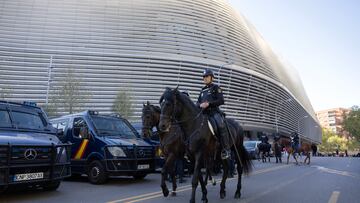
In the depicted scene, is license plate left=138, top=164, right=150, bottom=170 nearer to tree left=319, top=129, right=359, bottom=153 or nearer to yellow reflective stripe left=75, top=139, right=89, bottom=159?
yellow reflective stripe left=75, top=139, right=89, bottom=159

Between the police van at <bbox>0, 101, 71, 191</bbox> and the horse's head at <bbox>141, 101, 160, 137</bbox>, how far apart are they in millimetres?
2215

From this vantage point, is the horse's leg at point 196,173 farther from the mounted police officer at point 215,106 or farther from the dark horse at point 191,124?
the mounted police officer at point 215,106

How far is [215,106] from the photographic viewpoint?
8266 mm

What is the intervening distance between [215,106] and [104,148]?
4.52m

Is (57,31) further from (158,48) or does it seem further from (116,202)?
(116,202)

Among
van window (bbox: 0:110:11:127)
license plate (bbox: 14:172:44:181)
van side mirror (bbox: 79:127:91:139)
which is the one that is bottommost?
license plate (bbox: 14:172:44:181)

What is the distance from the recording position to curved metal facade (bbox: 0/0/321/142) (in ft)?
183

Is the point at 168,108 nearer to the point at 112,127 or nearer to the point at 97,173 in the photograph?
the point at 97,173

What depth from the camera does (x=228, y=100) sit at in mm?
67125

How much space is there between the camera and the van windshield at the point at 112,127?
A: 1223 centimetres

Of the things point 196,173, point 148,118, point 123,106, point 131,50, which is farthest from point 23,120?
point 131,50

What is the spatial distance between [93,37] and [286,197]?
58.2 m

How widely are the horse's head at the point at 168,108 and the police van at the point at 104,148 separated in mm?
4087

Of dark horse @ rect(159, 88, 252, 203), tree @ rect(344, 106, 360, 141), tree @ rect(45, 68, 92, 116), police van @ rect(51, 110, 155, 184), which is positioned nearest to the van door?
police van @ rect(51, 110, 155, 184)
